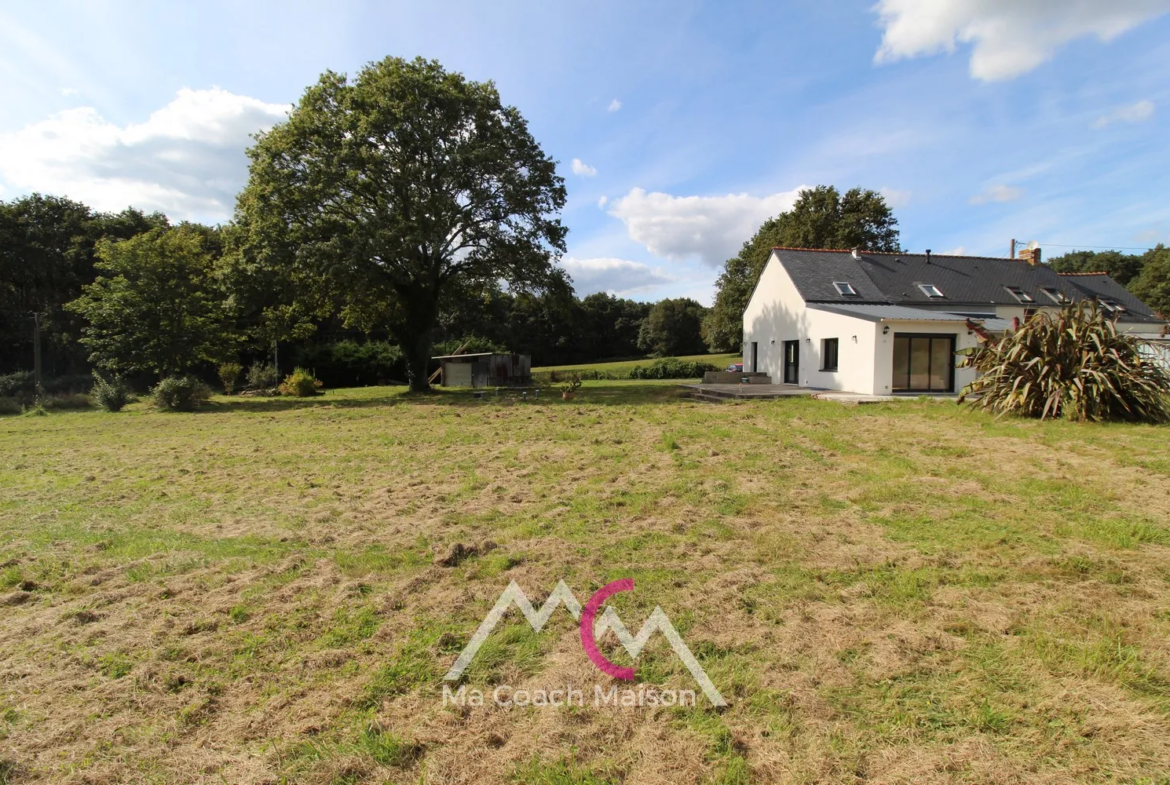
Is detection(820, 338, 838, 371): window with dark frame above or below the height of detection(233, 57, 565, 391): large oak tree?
below

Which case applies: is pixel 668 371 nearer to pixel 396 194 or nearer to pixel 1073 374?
pixel 396 194

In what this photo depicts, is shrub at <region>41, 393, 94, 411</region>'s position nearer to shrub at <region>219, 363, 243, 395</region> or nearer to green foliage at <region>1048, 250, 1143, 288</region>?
shrub at <region>219, 363, 243, 395</region>

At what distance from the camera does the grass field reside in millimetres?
2217

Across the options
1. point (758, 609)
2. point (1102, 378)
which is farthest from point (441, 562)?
point (1102, 378)

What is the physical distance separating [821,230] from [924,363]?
22646mm

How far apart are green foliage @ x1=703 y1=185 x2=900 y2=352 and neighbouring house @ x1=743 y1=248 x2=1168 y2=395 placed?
11.1 metres

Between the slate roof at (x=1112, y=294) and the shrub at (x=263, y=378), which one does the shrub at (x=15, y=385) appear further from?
the slate roof at (x=1112, y=294)

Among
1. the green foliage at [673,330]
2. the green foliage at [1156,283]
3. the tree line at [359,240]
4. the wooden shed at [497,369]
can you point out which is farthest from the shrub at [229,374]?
the green foliage at [1156,283]

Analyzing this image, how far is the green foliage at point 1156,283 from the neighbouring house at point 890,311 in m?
29.9

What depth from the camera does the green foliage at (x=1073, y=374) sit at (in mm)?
10242

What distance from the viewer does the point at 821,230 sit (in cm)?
3734

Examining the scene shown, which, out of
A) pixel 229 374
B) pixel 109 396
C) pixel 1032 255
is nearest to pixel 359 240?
pixel 109 396

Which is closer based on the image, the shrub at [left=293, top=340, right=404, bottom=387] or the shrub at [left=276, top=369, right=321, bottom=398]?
the shrub at [left=276, top=369, right=321, bottom=398]

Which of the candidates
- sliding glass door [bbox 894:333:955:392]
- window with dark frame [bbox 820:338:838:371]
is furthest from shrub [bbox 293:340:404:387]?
sliding glass door [bbox 894:333:955:392]
